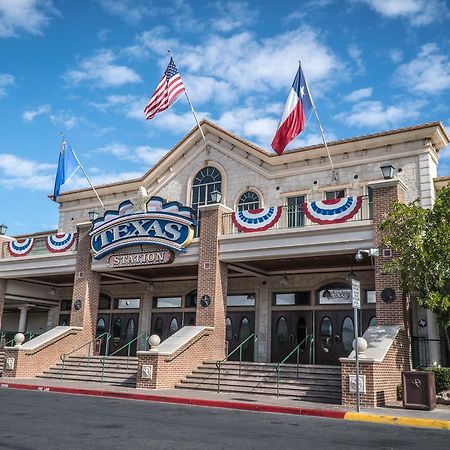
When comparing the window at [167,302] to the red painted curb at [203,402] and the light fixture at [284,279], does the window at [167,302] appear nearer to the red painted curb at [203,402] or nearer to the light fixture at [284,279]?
→ the light fixture at [284,279]

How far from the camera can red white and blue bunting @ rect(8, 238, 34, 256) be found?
26.5 meters

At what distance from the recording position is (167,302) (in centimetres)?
2675

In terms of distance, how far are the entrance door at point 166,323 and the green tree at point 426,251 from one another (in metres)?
12.7

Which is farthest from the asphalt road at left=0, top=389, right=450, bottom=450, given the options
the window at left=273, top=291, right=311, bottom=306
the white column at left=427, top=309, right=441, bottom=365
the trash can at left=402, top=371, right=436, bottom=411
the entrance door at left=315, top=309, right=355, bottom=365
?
the window at left=273, top=291, right=311, bottom=306

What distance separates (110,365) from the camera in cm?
2112

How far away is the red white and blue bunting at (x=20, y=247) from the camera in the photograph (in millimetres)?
26547

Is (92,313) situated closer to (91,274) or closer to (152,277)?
(91,274)

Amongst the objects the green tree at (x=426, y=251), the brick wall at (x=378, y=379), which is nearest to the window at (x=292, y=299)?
the green tree at (x=426, y=251)

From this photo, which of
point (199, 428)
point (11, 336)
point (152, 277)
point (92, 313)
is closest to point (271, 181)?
point (152, 277)

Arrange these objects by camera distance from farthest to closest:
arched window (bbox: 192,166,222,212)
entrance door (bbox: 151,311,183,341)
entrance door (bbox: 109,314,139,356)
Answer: entrance door (bbox: 109,314,139,356), entrance door (bbox: 151,311,183,341), arched window (bbox: 192,166,222,212)

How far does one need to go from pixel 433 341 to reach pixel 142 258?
37.7 feet

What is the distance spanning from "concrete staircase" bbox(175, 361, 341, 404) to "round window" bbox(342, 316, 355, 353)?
13.8 feet

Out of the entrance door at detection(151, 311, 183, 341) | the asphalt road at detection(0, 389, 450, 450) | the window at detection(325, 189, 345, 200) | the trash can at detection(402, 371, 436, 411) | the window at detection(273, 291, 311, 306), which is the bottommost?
the asphalt road at detection(0, 389, 450, 450)

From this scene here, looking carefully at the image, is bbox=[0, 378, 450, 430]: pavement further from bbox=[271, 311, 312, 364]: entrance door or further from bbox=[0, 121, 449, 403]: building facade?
bbox=[271, 311, 312, 364]: entrance door
